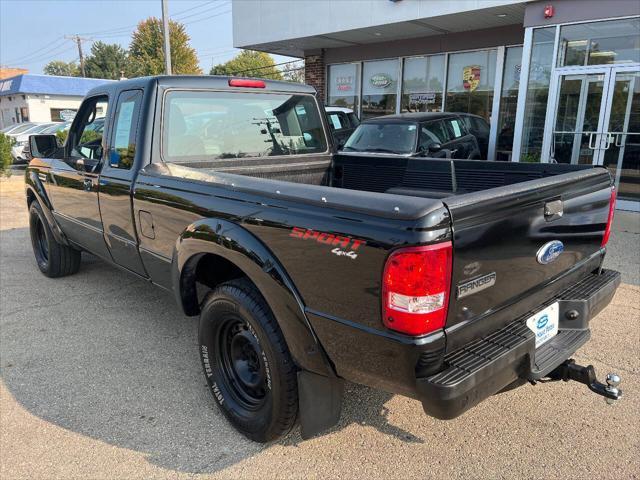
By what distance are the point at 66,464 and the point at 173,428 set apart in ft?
1.80

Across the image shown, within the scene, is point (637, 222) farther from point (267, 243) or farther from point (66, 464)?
point (66, 464)

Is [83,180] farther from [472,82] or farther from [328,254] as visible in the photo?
[472,82]

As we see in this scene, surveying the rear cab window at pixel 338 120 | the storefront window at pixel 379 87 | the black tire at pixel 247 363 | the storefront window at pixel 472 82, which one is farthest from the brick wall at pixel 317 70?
the black tire at pixel 247 363

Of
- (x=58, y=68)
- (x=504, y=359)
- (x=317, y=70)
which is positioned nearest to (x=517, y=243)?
(x=504, y=359)

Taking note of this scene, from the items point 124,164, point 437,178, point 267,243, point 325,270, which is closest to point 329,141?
point 437,178

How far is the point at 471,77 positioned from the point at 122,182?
36.7 ft

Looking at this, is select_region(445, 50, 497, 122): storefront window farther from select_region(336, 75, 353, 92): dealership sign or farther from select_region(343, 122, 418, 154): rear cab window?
select_region(343, 122, 418, 154): rear cab window

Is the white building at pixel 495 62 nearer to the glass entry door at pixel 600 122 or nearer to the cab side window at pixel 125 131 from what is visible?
the glass entry door at pixel 600 122

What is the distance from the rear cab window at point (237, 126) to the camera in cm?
343

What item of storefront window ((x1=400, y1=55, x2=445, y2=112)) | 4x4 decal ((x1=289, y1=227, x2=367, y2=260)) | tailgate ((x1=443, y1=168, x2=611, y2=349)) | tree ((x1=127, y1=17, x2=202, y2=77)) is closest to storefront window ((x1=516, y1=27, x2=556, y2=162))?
storefront window ((x1=400, y1=55, x2=445, y2=112))

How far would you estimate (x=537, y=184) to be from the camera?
2.29 m

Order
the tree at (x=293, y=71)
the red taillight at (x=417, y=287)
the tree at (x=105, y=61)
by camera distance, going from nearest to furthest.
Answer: the red taillight at (x=417, y=287) → the tree at (x=293, y=71) → the tree at (x=105, y=61)

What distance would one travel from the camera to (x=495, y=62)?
1205 centimetres

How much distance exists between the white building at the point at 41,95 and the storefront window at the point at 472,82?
2792 cm
